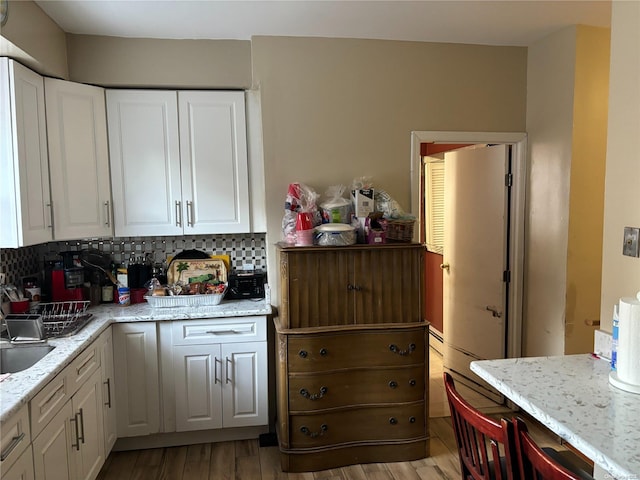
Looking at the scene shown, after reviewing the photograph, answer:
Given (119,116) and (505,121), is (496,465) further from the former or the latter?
(119,116)

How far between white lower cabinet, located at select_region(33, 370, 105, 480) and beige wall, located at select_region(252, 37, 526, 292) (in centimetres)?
135

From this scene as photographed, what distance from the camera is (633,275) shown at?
1866mm

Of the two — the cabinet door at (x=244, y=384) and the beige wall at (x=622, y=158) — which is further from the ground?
the beige wall at (x=622, y=158)

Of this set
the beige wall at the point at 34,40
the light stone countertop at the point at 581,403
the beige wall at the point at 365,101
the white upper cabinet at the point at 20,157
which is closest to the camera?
the light stone countertop at the point at 581,403

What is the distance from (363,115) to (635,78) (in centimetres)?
155

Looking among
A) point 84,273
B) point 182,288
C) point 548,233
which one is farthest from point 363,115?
point 84,273

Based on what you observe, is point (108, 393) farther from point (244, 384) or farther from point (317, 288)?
point (317, 288)

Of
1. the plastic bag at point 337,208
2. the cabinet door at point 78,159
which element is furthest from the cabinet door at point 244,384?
the cabinet door at point 78,159

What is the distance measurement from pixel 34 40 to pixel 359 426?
2.69m

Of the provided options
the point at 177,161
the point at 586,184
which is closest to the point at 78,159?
the point at 177,161

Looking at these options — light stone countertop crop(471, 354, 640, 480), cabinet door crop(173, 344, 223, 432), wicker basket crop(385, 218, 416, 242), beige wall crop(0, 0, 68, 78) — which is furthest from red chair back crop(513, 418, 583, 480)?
beige wall crop(0, 0, 68, 78)

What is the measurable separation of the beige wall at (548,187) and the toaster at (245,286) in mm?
1825

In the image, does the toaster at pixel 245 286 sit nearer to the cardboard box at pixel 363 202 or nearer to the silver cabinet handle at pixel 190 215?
the silver cabinet handle at pixel 190 215

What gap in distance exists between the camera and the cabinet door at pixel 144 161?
299 cm
